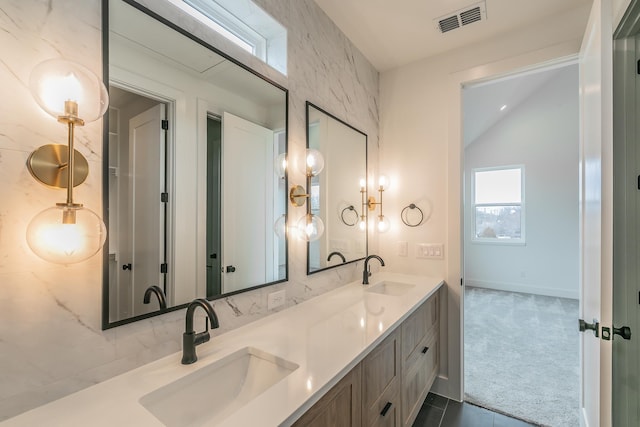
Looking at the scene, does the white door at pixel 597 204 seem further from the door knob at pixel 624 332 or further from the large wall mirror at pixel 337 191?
the large wall mirror at pixel 337 191

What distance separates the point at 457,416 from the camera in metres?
2.11

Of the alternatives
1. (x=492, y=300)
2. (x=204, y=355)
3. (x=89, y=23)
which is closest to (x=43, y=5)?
(x=89, y=23)

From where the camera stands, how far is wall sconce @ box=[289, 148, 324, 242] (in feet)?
5.69

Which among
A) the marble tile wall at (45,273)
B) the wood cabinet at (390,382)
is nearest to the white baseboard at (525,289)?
the wood cabinet at (390,382)

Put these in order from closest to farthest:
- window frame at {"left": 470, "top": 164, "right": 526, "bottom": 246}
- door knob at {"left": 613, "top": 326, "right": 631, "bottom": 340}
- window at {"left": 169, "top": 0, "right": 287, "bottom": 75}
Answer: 1. door knob at {"left": 613, "top": 326, "right": 631, "bottom": 340}
2. window at {"left": 169, "top": 0, "right": 287, "bottom": 75}
3. window frame at {"left": 470, "top": 164, "right": 526, "bottom": 246}

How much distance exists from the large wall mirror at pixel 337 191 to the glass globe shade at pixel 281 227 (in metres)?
0.25

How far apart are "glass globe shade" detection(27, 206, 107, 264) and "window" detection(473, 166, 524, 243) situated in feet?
20.3

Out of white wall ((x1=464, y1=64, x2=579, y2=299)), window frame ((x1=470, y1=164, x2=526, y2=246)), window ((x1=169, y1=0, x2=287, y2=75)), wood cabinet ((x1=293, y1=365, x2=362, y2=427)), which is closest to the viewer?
wood cabinet ((x1=293, y1=365, x2=362, y2=427))

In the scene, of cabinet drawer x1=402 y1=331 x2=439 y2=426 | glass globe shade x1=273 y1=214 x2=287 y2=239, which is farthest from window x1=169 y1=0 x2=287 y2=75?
cabinet drawer x1=402 y1=331 x2=439 y2=426

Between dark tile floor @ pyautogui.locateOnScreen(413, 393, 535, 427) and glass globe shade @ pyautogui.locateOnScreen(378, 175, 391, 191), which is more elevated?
glass globe shade @ pyautogui.locateOnScreen(378, 175, 391, 191)

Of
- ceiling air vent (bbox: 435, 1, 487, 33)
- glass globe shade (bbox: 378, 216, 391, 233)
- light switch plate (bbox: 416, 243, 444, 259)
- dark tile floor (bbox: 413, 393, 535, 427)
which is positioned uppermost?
ceiling air vent (bbox: 435, 1, 487, 33)

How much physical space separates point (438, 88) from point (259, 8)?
1595mm

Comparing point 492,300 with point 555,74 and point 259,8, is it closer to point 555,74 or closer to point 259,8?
point 555,74

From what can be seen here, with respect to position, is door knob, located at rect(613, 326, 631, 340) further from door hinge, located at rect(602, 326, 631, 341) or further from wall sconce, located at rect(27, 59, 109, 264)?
wall sconce, located at rect(27, 59, 109, 264)
